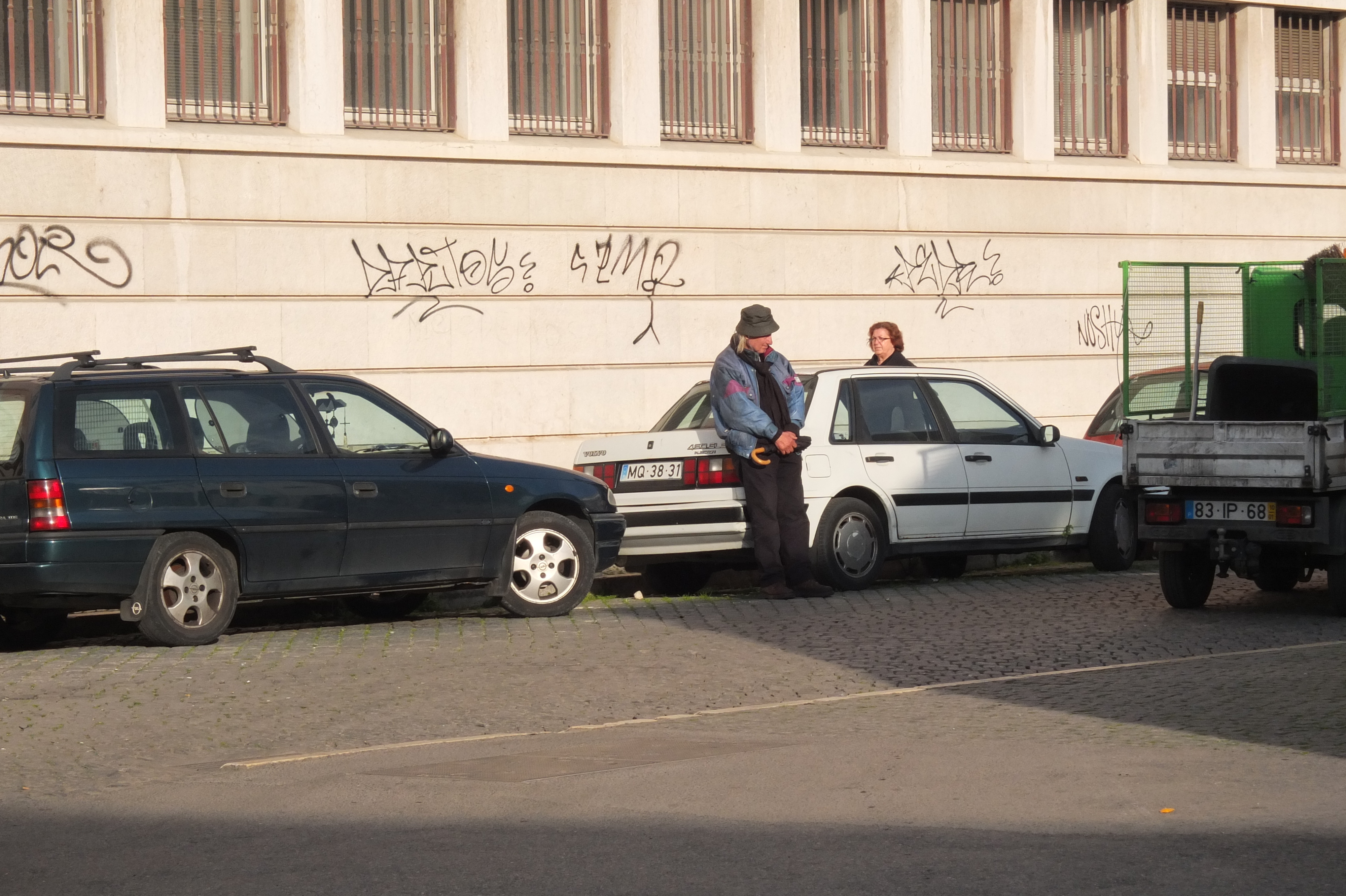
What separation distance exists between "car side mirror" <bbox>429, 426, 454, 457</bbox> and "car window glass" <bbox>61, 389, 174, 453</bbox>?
1.61 metres

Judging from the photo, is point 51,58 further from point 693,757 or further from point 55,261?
point 693,757

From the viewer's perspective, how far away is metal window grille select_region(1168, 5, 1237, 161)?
22.6 meters

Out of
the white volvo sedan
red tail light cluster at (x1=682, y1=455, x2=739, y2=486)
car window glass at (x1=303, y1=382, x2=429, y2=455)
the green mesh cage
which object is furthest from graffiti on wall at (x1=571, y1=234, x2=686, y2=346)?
car window glass at (x1=303, y1=382, x2=429, y2=455)

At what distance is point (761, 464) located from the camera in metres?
12.5

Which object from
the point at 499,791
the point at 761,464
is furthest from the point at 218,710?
the point at 761,464

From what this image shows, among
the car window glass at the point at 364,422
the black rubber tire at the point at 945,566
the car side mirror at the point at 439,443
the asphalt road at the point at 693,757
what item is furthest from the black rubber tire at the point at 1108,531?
the car window glass at the point at 364,422

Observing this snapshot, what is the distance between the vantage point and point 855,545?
43.0ft

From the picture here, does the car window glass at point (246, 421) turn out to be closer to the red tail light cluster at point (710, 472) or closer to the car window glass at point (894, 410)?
the red tail light cluster at point (710, 472)

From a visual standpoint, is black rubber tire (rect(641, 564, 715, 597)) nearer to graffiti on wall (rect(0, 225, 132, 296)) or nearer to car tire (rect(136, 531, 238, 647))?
car tire (rect(136, 531, 238, 647))

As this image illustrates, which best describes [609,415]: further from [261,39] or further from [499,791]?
[499,791]

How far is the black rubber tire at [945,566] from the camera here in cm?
1473

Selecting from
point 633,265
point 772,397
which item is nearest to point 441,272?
point 633,265

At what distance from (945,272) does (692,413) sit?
7573 millimetres

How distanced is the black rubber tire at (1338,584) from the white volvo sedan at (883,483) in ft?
5.61
